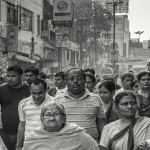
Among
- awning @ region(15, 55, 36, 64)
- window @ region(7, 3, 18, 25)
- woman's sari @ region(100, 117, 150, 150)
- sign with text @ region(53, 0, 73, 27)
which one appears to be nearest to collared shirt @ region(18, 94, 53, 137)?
woman's sari @ region(100, 117, 150, 150)

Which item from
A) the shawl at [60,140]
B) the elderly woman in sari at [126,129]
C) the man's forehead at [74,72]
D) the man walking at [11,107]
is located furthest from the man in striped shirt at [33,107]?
the shawl at [60,140]

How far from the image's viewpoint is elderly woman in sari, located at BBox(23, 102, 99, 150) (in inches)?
184

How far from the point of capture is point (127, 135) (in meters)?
5.13

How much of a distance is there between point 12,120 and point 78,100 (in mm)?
1662

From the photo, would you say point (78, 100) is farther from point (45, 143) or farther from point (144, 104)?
point (45, 143)

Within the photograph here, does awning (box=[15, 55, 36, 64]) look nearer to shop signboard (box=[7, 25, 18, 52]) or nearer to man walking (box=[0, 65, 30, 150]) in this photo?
shop signboard (box=[7, 25, 18, 52])

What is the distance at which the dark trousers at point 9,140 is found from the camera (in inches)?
304

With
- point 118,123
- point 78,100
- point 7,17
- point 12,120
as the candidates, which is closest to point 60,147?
point 118,123

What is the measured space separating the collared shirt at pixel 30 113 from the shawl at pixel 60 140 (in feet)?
5.75

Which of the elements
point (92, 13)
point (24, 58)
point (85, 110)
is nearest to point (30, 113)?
point (85, 110)

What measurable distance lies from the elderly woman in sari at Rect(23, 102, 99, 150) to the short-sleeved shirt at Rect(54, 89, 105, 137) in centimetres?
151

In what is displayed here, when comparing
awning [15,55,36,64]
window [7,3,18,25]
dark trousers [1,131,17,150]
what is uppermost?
window [7,3,18,25]

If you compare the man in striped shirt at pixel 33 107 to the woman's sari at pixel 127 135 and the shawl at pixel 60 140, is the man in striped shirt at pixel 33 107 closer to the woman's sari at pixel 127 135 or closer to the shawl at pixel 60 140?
the woman's sari at pixel 127 135

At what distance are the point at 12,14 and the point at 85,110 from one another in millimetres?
26363
